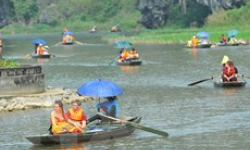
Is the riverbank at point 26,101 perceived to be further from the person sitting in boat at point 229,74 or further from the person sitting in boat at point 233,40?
the person sitting in boat at point 233,40

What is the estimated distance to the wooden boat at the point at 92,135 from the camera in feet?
67.6

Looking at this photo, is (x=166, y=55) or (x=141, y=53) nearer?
(x=166, y=55)

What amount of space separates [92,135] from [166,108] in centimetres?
739

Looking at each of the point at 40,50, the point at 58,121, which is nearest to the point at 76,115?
the point at 58,121

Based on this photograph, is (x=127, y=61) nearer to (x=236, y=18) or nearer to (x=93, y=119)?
(x=93, y=119)

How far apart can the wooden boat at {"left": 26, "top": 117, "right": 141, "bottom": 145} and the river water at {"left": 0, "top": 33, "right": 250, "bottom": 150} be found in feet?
0.54

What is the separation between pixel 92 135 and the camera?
21.1 m

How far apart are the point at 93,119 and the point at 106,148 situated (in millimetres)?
1613

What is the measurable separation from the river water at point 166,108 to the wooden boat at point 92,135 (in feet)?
0.54

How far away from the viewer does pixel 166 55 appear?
58.2 m

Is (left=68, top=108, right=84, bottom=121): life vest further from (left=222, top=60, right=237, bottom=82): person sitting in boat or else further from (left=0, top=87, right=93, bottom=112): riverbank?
(left=222, top=60, right=237, bottom=82): person sitting in boat

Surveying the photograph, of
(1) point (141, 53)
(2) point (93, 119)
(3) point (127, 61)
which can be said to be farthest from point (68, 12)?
(2) point (93, 119)

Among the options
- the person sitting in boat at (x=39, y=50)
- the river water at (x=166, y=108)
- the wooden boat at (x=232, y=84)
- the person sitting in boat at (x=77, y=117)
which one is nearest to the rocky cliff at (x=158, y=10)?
the person sitting in boat at (x=39, y=50)

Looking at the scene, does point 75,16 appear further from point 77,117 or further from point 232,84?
point 77,117
